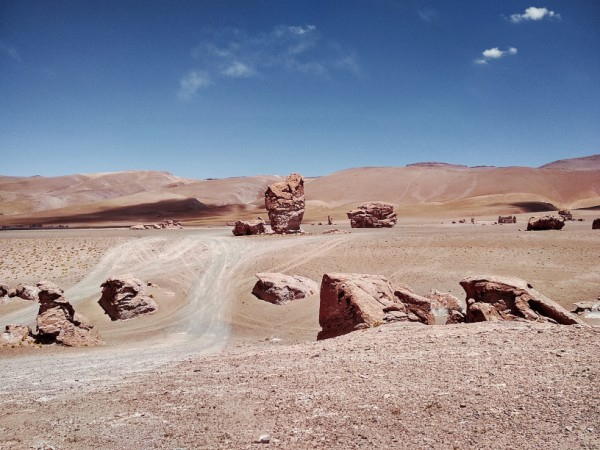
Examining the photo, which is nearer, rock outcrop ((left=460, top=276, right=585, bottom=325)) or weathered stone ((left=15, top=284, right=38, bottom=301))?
rock outcrop ((left=460, top=276, right=585, bottom=325))

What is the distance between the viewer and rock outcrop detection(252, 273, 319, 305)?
16.7 meters

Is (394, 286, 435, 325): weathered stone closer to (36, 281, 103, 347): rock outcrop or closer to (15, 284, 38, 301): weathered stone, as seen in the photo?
(36, 281, 103, 347): rock outcrop

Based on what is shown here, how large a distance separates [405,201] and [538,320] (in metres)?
104

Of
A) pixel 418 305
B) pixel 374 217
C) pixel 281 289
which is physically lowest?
pixel 281 289

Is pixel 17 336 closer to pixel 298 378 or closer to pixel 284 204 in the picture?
pixel 298 378

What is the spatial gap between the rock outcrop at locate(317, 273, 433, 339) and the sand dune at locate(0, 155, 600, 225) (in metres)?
55.8

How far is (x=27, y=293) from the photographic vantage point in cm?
1812

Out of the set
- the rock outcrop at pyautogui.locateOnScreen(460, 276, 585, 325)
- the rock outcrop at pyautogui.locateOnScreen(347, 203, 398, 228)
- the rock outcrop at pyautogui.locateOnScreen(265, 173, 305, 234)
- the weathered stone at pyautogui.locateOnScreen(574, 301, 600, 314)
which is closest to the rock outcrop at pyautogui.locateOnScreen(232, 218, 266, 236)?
the rock outcrop at pyautogui.locateOnScreen(265, 173, 305, 234)

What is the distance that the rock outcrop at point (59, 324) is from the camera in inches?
468

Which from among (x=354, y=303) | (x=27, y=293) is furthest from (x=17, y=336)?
(x=354, y=303)

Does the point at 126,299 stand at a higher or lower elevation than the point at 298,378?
lower

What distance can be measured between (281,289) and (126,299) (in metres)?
5.89

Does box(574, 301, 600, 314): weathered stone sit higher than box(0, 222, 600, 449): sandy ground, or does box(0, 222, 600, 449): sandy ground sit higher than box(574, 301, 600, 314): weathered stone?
box(0, 222, 600, 449): sandy ground

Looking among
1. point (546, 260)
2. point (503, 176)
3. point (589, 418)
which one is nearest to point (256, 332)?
point (589, 418)
